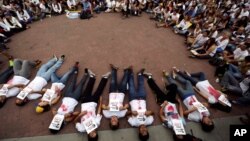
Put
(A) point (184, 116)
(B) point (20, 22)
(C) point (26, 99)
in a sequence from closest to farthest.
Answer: (A) point (184, 116), (C) point (26, 99), (B) point (20, 22)

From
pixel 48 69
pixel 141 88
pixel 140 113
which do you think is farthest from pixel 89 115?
pixel 48 69

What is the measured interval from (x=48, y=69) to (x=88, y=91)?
1843 mm

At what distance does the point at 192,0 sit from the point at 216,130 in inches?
328

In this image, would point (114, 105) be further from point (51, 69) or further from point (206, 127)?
point (51, 69)

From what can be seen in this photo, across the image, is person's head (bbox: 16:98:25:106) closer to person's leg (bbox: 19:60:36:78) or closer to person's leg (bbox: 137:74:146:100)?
person's leg (bbox: 19:60:36:78)

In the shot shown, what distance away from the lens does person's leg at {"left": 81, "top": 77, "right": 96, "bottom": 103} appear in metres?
4.43

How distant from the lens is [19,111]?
15.0 feet

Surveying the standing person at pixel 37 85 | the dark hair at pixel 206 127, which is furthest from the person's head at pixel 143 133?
the standing person at pixel 37 85

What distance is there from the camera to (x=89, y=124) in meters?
3.85

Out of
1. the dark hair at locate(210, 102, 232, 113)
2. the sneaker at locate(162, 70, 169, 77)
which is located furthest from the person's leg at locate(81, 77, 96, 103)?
the dark hair at locate(210, 102, 232, 113)

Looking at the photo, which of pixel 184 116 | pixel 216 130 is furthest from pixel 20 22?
pixel 216 130

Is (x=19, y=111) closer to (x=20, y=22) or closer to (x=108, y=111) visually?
(x=108, y=111)

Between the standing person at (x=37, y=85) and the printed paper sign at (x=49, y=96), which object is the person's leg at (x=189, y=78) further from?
the standing person at (x=37, y=85)

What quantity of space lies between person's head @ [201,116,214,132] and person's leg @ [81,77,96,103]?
110 inches
